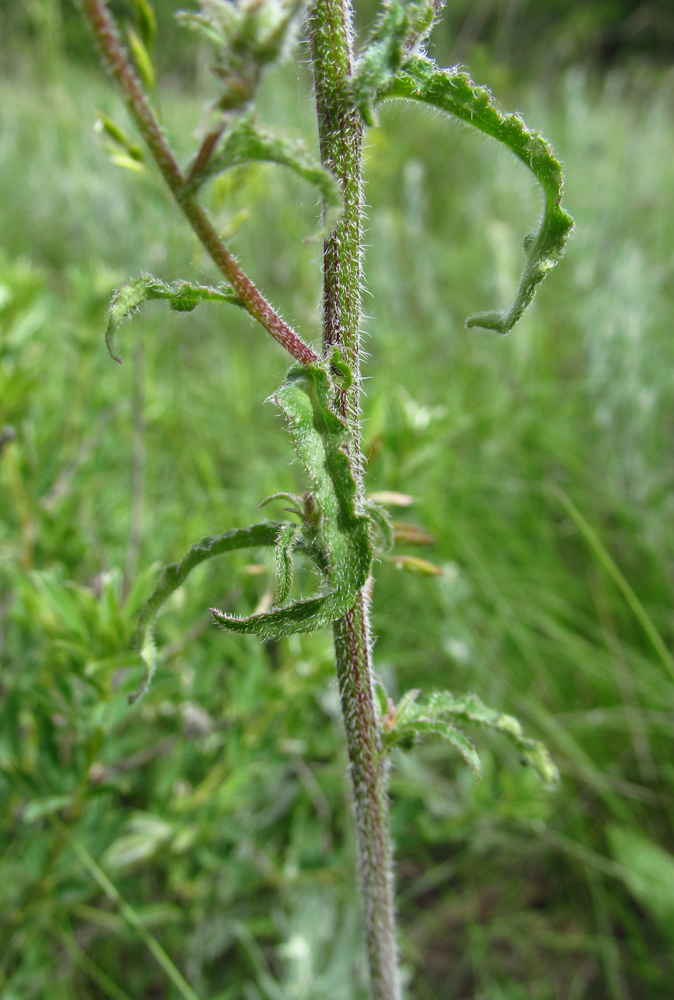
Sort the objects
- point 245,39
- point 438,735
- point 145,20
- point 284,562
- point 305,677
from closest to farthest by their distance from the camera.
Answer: point 245,39 < point 284,562 < point 438,735 < point 145,20 < point 305,677

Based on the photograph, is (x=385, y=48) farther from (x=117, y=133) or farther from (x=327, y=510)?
(x=117, y=133)

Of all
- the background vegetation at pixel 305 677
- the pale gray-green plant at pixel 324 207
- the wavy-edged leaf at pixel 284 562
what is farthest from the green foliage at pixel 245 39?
the wavy-edged leaf at pixel 284 562

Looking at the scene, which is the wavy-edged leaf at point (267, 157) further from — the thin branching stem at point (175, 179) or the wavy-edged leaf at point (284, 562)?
the wavy-edged leaf at point (284, 562)

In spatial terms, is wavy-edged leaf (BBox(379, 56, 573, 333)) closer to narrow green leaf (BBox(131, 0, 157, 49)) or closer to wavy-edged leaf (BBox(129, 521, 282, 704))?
wavy-edged leaf (BBox(129, 521, 282, 704))

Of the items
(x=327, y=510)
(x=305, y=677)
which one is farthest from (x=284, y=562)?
(x=305, y=677)

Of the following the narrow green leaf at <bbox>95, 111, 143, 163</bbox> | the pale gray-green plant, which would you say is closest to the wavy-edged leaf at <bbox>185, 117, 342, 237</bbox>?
the pale gray-green plant

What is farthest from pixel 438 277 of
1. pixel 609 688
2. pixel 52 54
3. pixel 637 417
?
pixel 609 688
